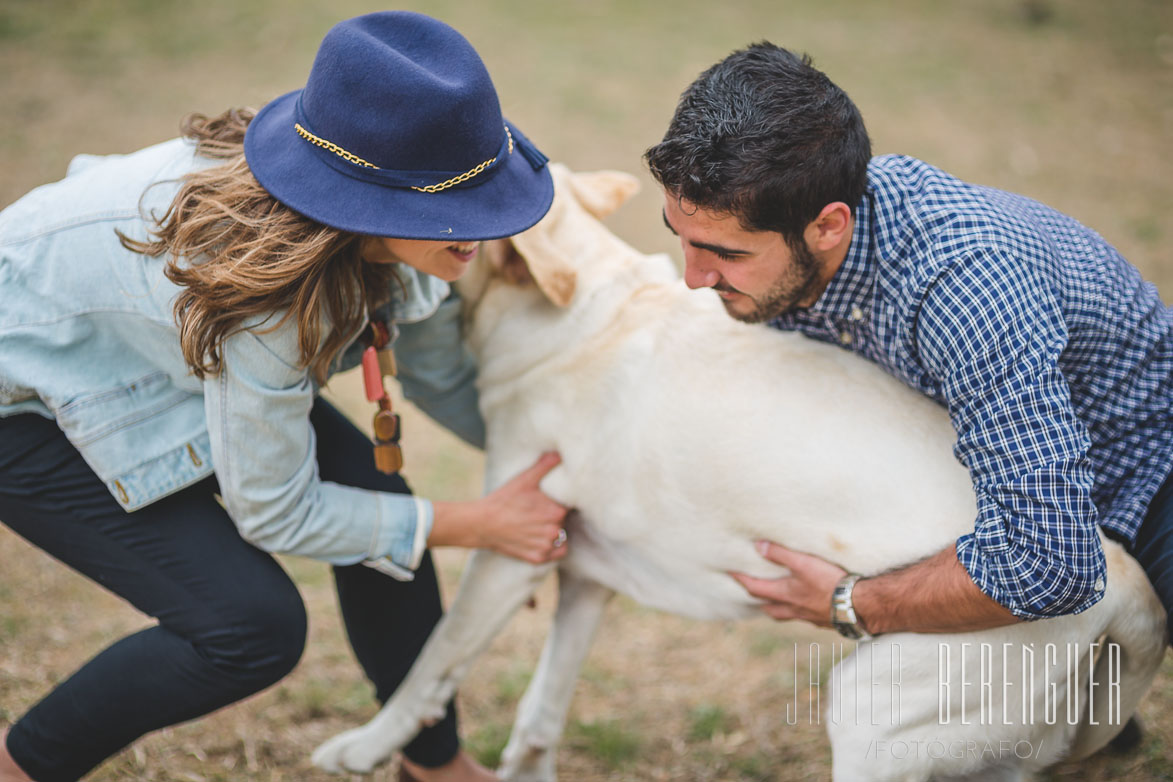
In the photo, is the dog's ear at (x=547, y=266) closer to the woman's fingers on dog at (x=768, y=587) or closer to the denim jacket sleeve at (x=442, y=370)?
the denim jacket sleeve at (x=442, y=370)

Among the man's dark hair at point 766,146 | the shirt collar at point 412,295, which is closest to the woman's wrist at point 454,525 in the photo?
the shirt collar at point 412,295

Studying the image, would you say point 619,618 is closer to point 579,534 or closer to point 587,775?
point 587,775

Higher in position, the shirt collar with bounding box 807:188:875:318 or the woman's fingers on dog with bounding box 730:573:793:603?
the shirt collar with bounding box 807:188:875:318

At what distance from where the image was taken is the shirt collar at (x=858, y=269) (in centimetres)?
193

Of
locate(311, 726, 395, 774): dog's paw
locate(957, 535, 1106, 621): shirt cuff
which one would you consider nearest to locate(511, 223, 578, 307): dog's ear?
locate(957, 535, 1106, 621): shirt cuff

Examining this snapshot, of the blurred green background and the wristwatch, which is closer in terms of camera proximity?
the wristwatch

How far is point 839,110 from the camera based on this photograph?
1.84 metres

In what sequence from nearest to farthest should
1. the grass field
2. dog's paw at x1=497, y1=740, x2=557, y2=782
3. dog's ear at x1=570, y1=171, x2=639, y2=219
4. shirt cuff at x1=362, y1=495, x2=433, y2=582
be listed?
shirt cuff at x1=362, y1=495, x2=433, y2=582, dog's ear at x1=570, y1=171, x2=639, y2=219, dog's paw at x1=497, y1=740, x2=557, y2=782, the grass field

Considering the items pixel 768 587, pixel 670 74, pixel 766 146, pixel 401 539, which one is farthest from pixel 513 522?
pixel 670 74

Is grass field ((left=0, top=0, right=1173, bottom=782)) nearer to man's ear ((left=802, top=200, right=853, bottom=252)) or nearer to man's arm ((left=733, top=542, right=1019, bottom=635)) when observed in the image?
man's arm ((left=733, top=542, right=1019, bottom=635))

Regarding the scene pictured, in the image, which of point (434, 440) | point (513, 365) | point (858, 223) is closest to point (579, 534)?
point (513, 365)

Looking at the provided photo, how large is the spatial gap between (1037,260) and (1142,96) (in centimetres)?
673

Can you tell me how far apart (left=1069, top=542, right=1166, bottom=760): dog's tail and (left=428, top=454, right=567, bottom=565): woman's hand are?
1.21 meters

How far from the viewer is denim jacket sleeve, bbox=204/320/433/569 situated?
1.80 metres
